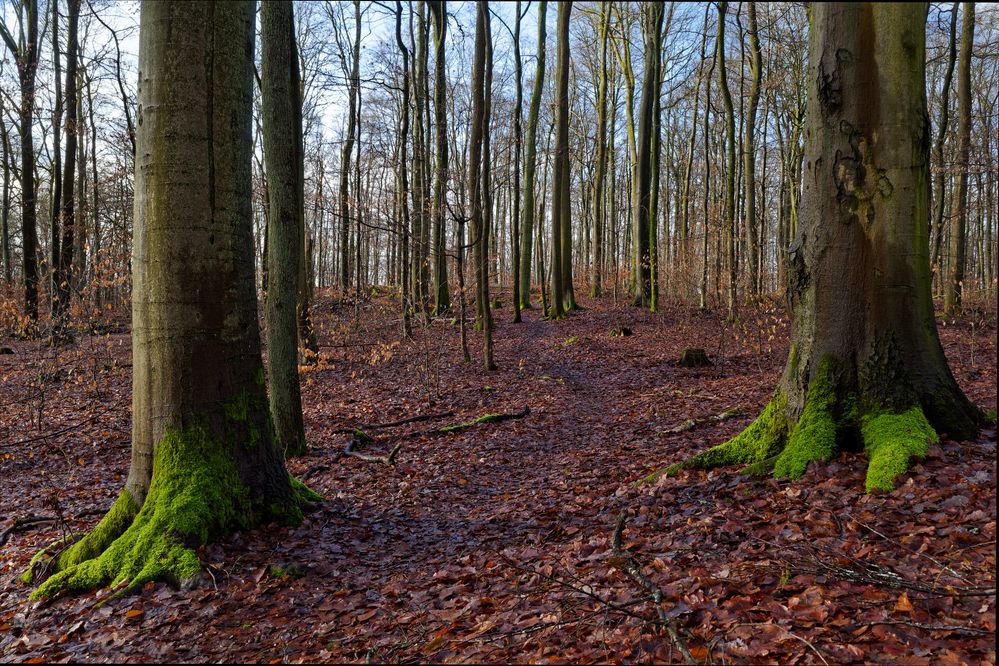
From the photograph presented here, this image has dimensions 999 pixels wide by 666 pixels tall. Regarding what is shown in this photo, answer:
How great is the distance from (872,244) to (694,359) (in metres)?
7.36

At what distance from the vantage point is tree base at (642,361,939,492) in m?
3.84

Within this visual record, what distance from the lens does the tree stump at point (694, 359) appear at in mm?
11320

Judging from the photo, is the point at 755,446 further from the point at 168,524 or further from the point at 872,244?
the point at 168,524

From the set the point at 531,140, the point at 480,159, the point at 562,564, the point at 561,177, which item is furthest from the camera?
the point at 531,140

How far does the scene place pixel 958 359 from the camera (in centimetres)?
853

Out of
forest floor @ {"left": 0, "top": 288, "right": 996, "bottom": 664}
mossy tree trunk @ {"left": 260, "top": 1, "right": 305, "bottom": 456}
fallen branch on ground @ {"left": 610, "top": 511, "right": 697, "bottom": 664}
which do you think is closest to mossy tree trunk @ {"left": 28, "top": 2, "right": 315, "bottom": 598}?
forest floor @ {"left": 0, "top": 288, "right": 996, "bottom": 664}

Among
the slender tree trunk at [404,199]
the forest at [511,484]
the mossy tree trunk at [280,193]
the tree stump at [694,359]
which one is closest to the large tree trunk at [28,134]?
the slender tree trunk at [404,199]

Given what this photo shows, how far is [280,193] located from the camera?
6.77m

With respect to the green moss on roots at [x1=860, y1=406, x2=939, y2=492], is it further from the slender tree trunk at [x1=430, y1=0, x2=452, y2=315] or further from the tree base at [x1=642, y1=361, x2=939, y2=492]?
the slender tree trunk at [x1=430, y1=0, x2=452, y2=315]

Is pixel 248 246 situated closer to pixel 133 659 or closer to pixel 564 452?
pixel 133 659

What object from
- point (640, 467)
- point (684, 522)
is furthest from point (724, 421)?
point (684, 522)

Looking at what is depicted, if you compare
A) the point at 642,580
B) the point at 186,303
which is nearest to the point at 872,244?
the point at 642,580

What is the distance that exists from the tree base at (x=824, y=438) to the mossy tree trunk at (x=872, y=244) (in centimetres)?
1

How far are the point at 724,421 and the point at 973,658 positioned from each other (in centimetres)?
520
